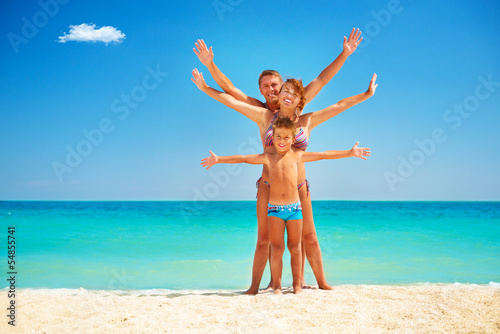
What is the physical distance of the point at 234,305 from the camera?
3.63 m

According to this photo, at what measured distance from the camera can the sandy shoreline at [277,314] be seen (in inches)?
119

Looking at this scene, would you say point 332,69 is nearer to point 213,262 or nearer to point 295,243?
point 295,243

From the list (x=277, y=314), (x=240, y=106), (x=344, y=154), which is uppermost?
(x=240, y=106)

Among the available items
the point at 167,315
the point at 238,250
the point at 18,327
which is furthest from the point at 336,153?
the point at 238,250

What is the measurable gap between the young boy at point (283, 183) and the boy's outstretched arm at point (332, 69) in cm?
68

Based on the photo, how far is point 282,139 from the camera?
4.05 m

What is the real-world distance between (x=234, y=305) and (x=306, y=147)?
70.5 inches

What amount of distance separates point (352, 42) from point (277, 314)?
10.3ft

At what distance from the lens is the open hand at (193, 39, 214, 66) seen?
4.58 m

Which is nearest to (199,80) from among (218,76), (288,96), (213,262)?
(218,76)

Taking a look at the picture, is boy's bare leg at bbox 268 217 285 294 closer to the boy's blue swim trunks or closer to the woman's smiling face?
the boy's blue swim trunks

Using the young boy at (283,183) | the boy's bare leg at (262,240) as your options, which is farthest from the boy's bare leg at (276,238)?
the boy's bare leg at (262,240)

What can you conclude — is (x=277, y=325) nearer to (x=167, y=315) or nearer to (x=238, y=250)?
(x=167, y=315)

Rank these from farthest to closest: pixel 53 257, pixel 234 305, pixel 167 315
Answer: pixel 53 257 → pixel 234 305 → pixel 167 315
